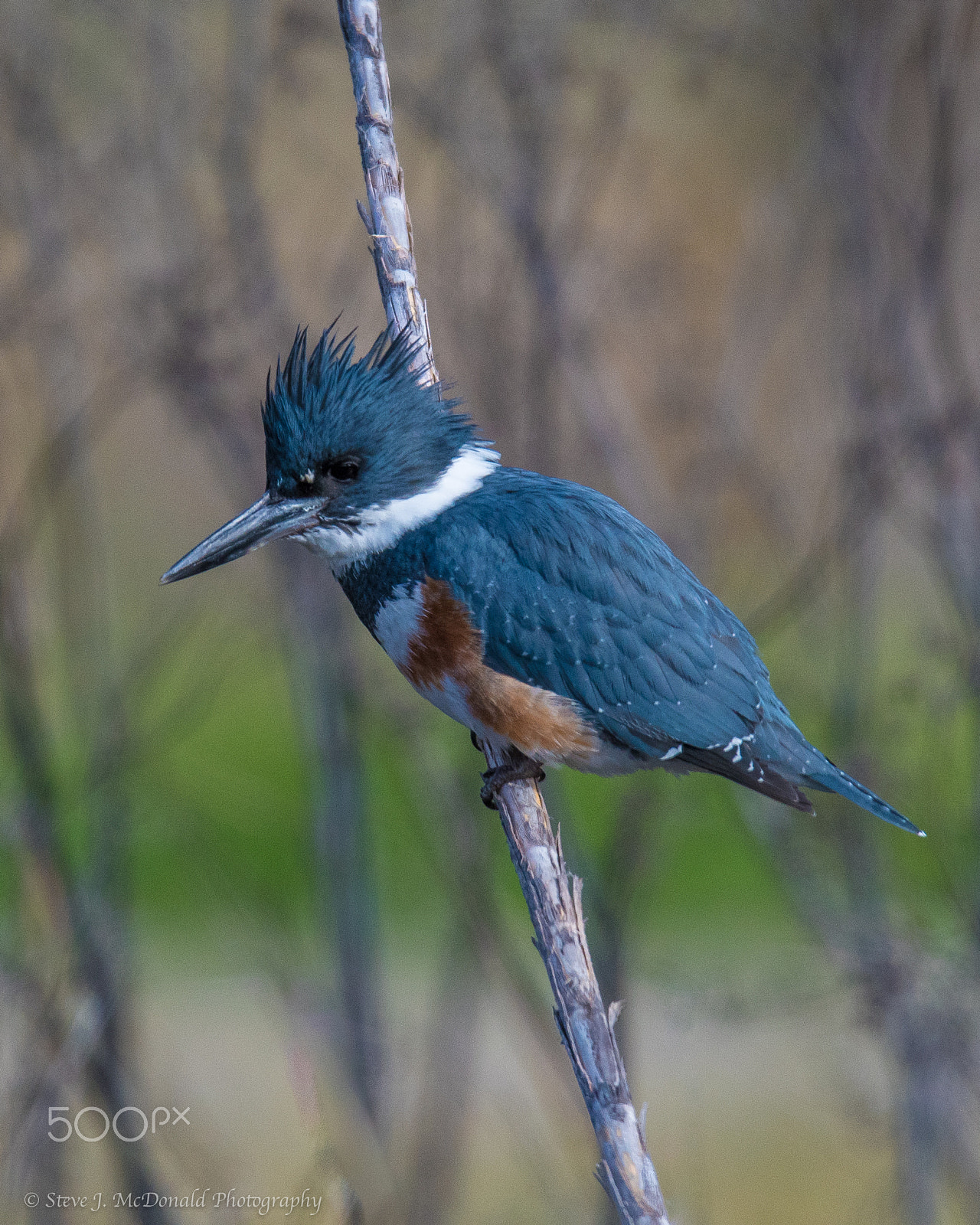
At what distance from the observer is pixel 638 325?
4680 mm

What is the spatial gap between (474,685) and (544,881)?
0.50 metres

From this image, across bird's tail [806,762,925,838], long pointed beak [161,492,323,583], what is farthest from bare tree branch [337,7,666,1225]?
bird's tail [806,762,925,838]

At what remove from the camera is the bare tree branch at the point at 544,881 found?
192 centimetres

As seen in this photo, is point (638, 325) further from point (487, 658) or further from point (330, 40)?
point (487, 658)

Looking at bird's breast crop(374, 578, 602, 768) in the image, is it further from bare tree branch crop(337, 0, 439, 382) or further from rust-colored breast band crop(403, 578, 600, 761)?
bare tree branch crop(337, 0, 439, 382)

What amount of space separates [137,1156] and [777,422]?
329cm

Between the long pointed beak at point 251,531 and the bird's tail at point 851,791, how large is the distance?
1190 mm

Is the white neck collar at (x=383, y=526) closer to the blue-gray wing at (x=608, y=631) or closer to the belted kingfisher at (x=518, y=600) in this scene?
the belted kingfisher at (x=518, y=600)

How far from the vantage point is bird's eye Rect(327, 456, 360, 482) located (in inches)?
106

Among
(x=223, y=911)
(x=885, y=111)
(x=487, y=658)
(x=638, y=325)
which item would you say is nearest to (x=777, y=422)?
(x=638, y=325)

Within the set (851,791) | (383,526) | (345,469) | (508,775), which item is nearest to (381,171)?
(345,469)

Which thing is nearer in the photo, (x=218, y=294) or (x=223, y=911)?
(x=218, y=294)

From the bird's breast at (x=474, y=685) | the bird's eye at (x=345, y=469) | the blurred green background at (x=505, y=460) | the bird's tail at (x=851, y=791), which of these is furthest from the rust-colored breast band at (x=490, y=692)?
the blurred green background at (x=505, y=460)

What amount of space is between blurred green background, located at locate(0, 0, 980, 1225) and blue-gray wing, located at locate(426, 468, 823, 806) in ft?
3.86
